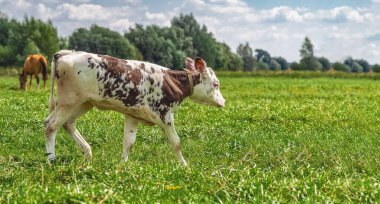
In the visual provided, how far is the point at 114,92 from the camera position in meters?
11.5

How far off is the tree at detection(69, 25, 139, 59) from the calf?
10209 cm

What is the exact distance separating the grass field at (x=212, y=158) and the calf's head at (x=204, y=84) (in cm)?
122

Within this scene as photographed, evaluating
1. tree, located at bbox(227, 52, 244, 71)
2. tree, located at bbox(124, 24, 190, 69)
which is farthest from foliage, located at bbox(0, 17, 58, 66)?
tree, located at bbox(227, 52, 244, 71)

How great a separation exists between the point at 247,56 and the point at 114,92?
174 meters

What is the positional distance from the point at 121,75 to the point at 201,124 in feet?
23.2

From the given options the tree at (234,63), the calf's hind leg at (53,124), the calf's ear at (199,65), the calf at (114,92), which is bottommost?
the tree at (234,63)

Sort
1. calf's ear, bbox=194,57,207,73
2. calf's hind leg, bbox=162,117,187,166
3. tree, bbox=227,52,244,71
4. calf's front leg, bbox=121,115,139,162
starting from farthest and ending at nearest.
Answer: tree, bbox=227,52,244,71
calf's ear, bbox=194,57,207,73
calf's front leg, bbox=121,115,139,162
calf's hind leg, bbox=162,117,187,166

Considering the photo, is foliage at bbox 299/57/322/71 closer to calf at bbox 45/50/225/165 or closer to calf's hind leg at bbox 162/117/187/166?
calf at bbox 45/50/225/165

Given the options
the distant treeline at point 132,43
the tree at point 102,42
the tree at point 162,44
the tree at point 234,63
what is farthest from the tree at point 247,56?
the tree at point 102,42

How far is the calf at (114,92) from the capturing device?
11.3m

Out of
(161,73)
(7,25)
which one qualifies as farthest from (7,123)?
(7,25)

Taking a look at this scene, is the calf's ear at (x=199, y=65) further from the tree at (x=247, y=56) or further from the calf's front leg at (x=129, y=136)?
the tree at (x=247, y=56)

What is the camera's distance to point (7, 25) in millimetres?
127500

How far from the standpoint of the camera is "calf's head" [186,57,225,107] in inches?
516
